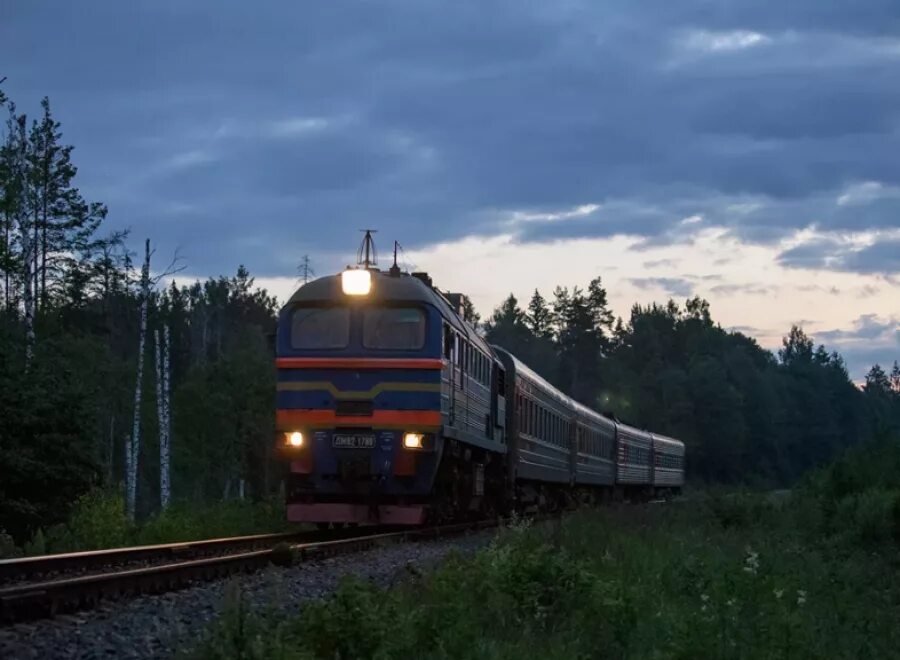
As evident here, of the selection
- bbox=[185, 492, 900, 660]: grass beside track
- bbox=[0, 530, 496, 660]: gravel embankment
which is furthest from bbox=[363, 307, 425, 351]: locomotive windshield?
bbox=[0, 530, 496, 660]: gravel embankment

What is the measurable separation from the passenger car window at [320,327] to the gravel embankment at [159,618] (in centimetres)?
509

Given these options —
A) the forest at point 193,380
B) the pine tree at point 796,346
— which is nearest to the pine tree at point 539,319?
the forest at point 193,380

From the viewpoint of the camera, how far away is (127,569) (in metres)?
11.8

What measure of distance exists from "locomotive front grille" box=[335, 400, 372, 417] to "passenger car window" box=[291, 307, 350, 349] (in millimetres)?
913

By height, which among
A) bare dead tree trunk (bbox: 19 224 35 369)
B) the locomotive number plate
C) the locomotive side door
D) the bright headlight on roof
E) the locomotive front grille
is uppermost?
bare dead tree trunk (bbox: 19 224 35 369)

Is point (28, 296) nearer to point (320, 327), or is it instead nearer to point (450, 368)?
point (320, 327)

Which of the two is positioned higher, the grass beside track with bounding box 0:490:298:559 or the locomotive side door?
the locomotive side door

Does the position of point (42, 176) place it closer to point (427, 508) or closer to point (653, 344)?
point (427, 508)

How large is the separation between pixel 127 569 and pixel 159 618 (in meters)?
3.34

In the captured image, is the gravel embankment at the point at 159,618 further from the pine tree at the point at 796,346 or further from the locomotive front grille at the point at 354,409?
the pine tree at the point at 796,346

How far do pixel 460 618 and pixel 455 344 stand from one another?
1007 cm

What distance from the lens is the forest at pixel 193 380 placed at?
25.0m

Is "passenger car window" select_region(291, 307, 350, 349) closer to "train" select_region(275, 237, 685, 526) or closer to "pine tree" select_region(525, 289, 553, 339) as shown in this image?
"train" select_region(275, 237, 685, 526)

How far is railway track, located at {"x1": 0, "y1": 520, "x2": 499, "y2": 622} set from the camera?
27.5ft
